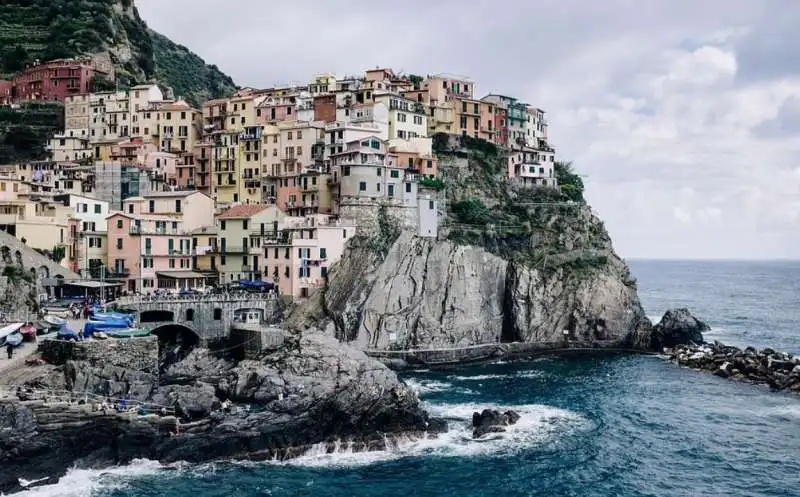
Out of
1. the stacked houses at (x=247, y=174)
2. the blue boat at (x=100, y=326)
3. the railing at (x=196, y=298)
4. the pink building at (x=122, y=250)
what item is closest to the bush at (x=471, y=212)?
the stacked houses at (x=247, y=174)

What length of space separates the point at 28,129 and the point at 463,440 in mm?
83136

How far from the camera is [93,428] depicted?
159 feet

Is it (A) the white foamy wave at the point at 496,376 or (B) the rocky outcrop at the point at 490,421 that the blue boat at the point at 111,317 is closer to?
(B) the rocky outcrop at the point at 490,421

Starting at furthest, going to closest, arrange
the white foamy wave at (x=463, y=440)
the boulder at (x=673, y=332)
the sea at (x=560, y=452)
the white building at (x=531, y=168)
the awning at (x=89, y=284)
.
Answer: the white building at (x=531, y=168) → the boulder at (x=673, y=332) → the awning at (x=89, y=284) → the white foamy wave at (x=463, y=440) → the sea at (x=560, y=452)

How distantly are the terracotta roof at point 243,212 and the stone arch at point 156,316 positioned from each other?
15.6 meters

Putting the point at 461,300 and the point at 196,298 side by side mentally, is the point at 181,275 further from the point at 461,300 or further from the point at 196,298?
the point at 461,300

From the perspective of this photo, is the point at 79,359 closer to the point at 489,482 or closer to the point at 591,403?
the point at 489,482

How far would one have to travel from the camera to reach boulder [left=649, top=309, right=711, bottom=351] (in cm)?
8956

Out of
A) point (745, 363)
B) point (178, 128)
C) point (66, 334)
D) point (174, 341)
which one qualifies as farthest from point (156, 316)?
point (745, 363)

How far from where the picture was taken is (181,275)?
80.9 meters

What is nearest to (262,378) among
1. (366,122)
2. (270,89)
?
(366,122)

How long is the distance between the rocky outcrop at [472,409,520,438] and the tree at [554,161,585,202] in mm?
51893

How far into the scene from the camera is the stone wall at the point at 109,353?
56156mm

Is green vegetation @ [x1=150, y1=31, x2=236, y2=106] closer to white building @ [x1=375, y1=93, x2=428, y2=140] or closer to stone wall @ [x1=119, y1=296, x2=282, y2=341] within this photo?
white building @ [x1=375, y1=93, x2=428, y2=140]
